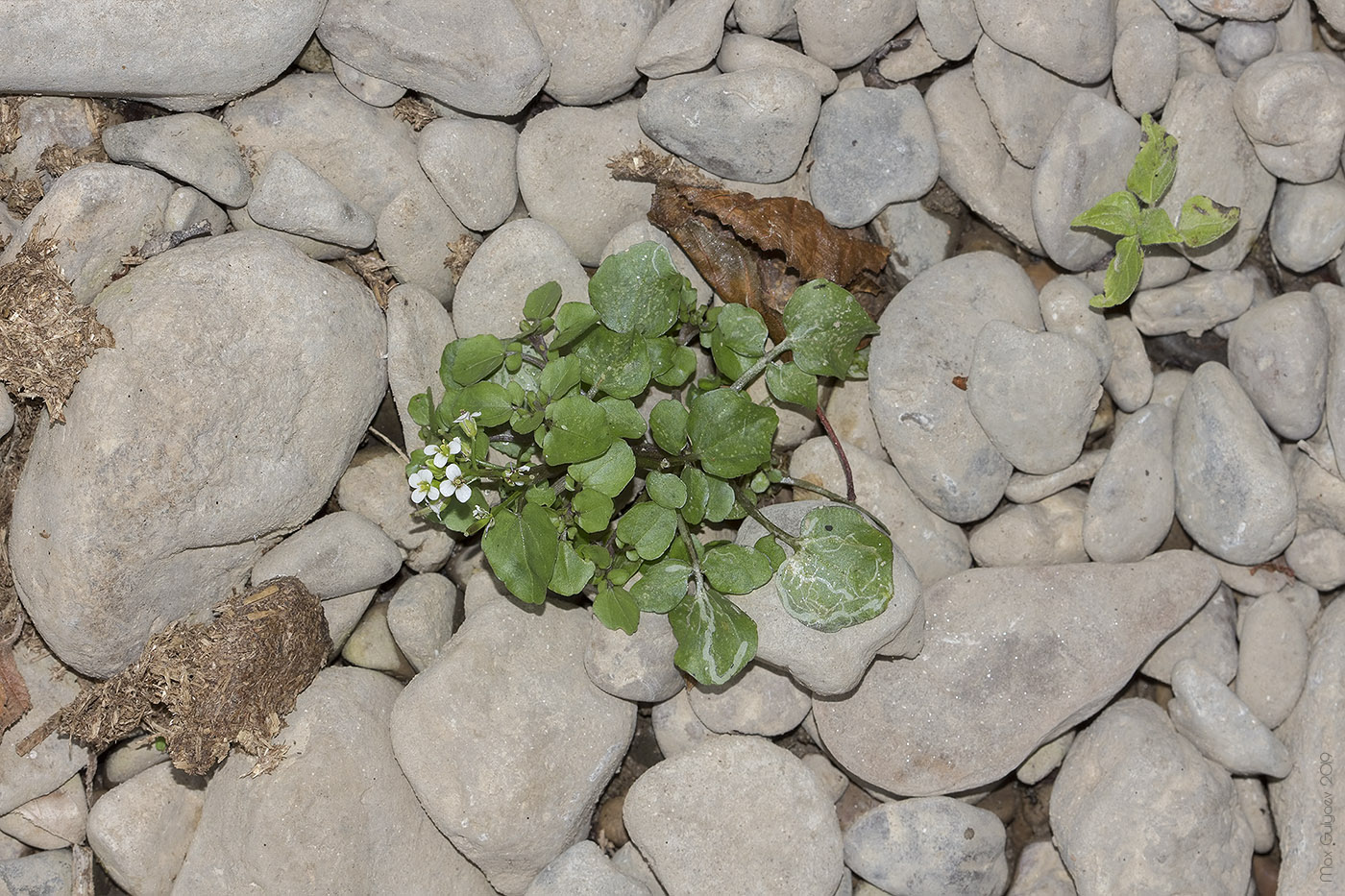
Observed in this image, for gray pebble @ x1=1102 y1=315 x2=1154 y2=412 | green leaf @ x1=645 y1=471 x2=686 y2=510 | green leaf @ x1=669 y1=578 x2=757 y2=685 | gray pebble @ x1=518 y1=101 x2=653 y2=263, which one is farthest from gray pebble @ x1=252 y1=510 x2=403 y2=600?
gray pebble @ x1=1102 y1=315 x2=1154 y2=412

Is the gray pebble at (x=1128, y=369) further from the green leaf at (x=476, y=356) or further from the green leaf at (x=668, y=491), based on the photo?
the green leaf at (x=476, y=356)

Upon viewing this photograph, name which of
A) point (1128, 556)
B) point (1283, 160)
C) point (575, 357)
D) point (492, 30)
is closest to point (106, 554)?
point (575, 357)

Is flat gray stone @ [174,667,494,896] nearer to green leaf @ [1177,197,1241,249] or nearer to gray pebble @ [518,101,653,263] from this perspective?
gray pebble @ [518,101,653,263]

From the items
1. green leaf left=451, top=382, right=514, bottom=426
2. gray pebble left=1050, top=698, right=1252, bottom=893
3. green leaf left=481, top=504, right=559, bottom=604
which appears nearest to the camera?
green leaf left=481, top=504, right=559, bottom=604

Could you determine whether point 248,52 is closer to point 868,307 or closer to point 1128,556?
point 868,307

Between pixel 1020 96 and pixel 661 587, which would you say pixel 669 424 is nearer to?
pixel 661 587

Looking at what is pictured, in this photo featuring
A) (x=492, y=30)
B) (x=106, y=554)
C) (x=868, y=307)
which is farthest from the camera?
(x=868, y=307)

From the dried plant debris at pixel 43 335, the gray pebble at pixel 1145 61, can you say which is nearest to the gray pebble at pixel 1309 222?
the gray pebble at pixel 1145 61

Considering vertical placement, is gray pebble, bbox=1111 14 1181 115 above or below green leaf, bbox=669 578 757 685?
above
